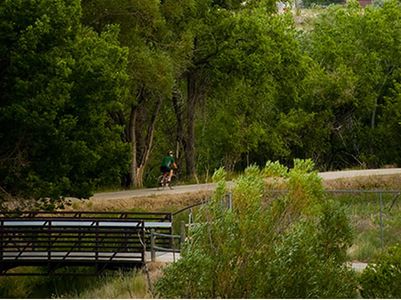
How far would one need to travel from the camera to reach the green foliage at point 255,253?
18312mm

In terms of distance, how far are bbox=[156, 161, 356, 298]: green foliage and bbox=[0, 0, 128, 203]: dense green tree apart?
47.1 feet

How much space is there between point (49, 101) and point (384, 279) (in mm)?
15511

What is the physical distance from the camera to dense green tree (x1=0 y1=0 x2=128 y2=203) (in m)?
32.8

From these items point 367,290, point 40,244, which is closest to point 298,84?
point 40,244

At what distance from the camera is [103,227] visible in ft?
92.5

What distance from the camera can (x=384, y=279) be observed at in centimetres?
2012

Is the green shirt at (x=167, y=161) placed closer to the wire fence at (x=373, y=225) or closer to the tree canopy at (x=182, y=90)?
the tree canopy at (x=182, y=90)

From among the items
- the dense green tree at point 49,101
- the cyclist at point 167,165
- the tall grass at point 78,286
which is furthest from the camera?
the cyclist at point 167,165

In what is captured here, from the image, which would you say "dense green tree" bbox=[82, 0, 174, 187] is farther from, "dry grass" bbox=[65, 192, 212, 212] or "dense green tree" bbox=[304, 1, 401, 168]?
"dense green tree" bbox=[304, 1, 401, 168]

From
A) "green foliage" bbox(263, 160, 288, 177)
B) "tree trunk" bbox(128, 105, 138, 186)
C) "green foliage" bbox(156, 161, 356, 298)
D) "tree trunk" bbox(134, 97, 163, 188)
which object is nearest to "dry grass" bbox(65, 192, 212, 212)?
"tree trunk" bbox(128, 105, 138, 186)

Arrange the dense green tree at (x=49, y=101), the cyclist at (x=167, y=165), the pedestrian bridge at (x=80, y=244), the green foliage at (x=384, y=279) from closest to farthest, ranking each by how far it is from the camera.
A: the green foliage at (x=384, y=279)
the pedestrian bridge at (x=80, y=244)
the dense green tree at (x=49, y=101)
the cyclist at (x=167, y=165)

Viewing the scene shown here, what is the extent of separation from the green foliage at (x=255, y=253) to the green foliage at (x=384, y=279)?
726 mm

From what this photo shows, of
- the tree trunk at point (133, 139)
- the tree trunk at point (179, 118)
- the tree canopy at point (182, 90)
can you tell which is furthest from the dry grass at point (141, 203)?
the tree trunk at point (179, 118)

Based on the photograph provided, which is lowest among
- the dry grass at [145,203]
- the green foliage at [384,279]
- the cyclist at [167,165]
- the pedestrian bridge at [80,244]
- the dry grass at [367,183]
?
the dry grass at [367,183]
